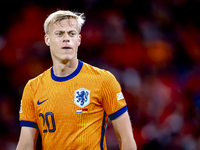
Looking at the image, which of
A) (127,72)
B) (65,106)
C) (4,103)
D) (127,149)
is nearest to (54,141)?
(65,106)

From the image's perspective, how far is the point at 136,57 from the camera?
558 centimetres

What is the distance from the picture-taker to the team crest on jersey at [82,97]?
2.47 metres

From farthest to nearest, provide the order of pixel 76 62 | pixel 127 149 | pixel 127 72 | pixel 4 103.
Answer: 1. pixel 127 72
2. pixel 4 103
3. pixel 76 62
4. pixel 127 149

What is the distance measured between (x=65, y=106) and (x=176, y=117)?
328 cm

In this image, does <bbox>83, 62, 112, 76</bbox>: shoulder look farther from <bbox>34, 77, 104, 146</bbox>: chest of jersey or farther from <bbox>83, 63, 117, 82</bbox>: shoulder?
<bbox>34, 77, 104, 146</bbox>: chest of jersey

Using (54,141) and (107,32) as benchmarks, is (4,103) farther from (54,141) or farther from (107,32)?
(54,141)

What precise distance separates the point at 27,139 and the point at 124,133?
2.85ft

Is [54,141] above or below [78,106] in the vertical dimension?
below

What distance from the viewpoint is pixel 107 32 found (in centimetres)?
565

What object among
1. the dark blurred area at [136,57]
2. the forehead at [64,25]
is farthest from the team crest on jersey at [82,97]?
the dark blurred area at [136,57]

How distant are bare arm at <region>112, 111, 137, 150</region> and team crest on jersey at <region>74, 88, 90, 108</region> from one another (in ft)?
0.97

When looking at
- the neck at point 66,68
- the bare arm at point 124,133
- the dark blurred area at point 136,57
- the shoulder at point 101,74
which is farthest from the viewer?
the dark blurred area at point 136,57

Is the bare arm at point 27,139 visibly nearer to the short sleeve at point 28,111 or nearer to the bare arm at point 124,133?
the short sleeve at point 28,111

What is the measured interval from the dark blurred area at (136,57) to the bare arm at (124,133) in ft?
8.65
